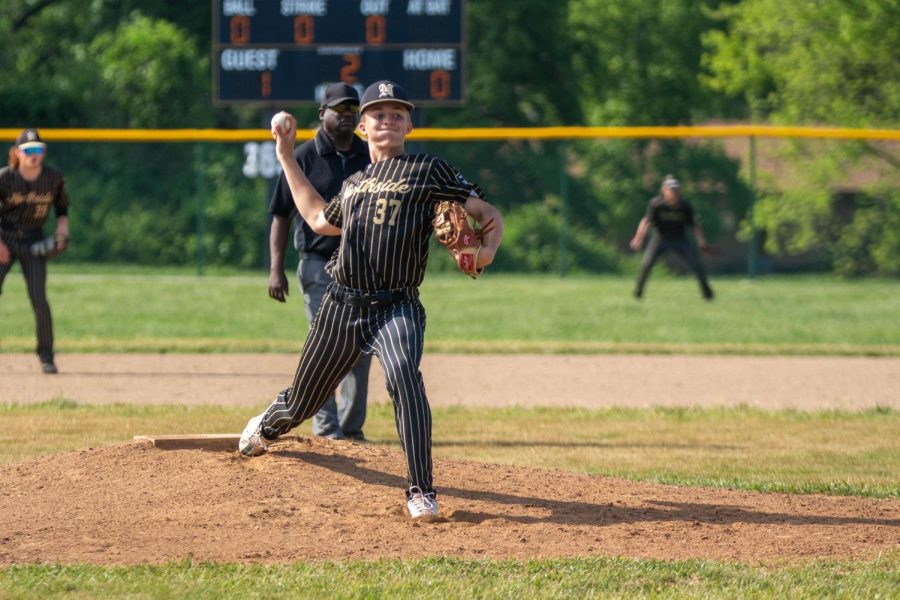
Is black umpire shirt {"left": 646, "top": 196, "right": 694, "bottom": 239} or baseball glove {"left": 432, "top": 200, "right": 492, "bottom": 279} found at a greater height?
baseball glove {"left": 432, "top": 200, "right": 492, "bottom": 279}

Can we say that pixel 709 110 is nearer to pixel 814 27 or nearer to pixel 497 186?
pixel 814 27

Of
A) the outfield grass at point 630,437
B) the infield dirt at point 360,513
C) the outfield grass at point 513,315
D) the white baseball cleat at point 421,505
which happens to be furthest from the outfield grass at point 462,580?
the outfield grass at point 513,315

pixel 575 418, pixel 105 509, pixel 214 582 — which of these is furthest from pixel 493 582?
pixel 575 418

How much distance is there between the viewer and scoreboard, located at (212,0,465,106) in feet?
65.1

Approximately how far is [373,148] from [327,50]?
46.9ft

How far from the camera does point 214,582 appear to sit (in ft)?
16.4

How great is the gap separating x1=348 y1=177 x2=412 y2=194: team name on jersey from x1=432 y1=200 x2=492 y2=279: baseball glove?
21 cm

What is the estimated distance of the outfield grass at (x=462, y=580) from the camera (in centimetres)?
489

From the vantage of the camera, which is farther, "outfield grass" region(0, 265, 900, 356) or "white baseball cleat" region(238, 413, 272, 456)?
"outfield grass" region(0, 265, 900, 356)

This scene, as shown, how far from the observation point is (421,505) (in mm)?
5930

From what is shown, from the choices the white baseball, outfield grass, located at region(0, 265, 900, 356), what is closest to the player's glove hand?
the white baseball

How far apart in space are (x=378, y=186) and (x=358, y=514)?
1367 millimetres

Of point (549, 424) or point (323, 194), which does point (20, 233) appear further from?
point (549, 424)

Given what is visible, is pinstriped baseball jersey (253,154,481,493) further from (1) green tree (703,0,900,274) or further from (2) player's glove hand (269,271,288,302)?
(1) green tree (703,0,900,274)
